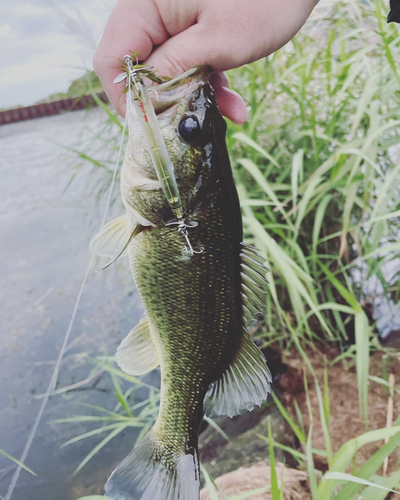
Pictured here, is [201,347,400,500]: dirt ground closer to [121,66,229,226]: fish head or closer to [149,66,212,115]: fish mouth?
[121,66,229,226]: fish head

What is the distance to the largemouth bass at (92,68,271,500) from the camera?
2.96 ft

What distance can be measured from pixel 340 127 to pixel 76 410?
88.0 inches

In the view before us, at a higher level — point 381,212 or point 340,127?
point 340,127

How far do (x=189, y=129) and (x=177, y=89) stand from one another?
0.09 m

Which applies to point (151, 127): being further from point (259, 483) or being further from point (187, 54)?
point (259, 483)

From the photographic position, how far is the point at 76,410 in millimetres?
2293

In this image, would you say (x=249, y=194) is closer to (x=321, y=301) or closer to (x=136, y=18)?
(x=321, y=301)

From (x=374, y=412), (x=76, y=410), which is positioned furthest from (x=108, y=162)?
(x=374, y=412)

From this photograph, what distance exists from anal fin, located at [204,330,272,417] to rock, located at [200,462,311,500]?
58 centimetres

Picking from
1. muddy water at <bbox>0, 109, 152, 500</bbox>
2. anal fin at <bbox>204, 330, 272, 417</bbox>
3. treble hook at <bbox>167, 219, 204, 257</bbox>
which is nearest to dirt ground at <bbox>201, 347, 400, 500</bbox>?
anal fin at <bbox>204, 330, 272, 417</bbox>

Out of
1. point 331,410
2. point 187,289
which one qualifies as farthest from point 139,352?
point 331,410

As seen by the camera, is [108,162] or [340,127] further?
[108,162]

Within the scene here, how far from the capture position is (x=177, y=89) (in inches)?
34.3

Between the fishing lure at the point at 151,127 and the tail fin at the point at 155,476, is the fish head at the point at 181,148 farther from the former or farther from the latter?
the tail fin at the point at 155,476
